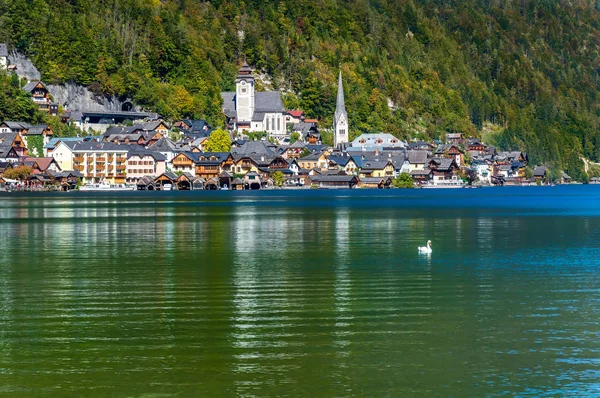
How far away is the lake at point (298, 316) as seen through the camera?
16.1 meters

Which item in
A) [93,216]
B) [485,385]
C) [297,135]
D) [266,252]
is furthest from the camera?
[297,135]

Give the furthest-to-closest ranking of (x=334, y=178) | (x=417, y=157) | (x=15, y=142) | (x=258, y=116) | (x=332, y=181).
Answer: (x=258, y=116), (x=417, y=157), (x=332, y=181), (x=334, y=178), (x=15, y=142)

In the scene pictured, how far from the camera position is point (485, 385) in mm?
15711

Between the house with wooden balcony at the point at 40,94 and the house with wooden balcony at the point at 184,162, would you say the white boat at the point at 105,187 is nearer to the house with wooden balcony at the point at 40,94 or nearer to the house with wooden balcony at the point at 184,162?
the house with wooden balcony at the point at 184,162

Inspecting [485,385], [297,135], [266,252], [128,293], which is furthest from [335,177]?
[485,385]

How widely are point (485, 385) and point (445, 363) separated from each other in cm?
151

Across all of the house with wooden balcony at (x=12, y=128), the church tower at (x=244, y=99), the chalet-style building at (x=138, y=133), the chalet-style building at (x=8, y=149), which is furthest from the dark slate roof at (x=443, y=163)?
the chalet-style building at (x=8, y=149)

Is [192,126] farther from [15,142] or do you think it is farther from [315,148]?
[15,142]

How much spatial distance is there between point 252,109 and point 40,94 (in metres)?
42.6

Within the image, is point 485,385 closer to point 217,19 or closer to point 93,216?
point 93,216

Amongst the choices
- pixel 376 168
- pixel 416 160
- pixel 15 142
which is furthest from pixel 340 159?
pixel 15 142

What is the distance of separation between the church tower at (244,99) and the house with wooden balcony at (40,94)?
39.3 metres

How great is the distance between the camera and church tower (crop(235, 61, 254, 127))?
159625mm

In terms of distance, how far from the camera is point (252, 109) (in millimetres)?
159750
